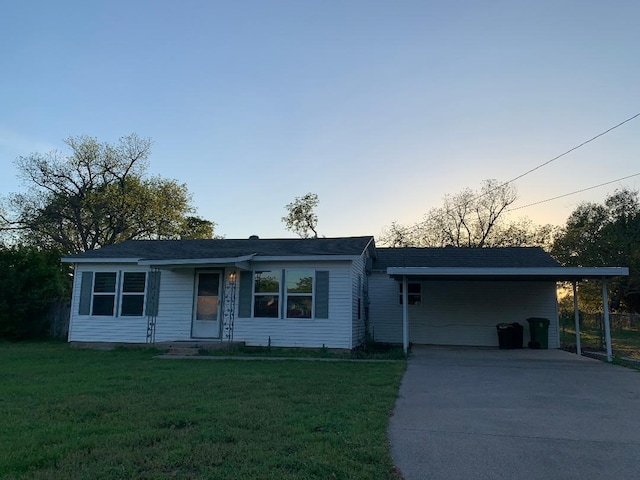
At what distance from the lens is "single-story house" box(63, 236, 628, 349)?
1277 cm

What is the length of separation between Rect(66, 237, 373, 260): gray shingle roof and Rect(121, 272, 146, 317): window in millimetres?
646

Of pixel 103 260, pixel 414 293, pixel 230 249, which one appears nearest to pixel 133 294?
pixel 103 260

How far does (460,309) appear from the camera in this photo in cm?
1594

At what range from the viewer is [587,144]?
14008 mm

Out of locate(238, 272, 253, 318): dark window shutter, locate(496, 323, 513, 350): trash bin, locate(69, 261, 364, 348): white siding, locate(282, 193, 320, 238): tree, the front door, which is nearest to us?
locate(69, 261, 364, 348): white siding

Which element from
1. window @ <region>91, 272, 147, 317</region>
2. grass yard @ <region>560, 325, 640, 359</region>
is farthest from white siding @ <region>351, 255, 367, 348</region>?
grass yard @ <region>560, 325, 640, 359</region>

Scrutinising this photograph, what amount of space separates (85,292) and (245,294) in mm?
5260

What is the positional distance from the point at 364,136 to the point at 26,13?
31.3 feet

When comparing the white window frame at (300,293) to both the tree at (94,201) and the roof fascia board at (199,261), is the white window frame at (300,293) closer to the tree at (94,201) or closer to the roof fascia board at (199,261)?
the roof fascia board at (199,261)

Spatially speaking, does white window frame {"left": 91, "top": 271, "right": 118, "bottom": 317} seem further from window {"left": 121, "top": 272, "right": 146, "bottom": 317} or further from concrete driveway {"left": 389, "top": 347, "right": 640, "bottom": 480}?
concrete driveway {"left": 389, "top": 347, "right": 640, "bottom": 480}

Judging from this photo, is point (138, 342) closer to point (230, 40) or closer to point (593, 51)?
point (230, 40)

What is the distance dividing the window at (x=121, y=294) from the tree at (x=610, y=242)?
29.4m

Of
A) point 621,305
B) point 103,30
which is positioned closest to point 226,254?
point 103,30

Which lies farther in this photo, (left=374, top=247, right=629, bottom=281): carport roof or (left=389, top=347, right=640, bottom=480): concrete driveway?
(left=374, top=247, right=629, bottom=281): carport roof
